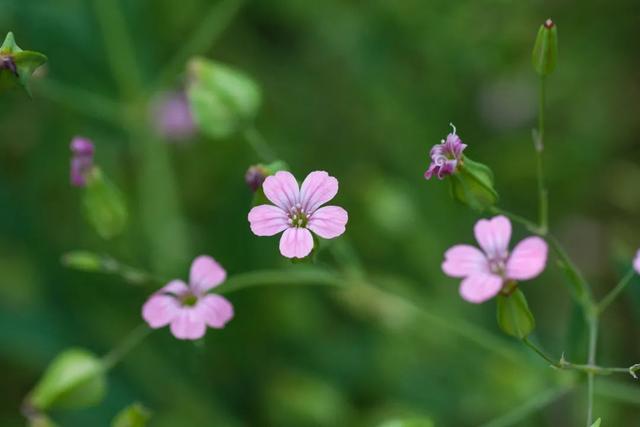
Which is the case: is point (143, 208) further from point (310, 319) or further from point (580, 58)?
point (580, 58)

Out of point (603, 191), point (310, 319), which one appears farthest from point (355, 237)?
point (603, 191)

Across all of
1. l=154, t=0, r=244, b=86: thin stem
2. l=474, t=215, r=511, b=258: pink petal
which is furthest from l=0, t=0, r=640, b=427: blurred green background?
l=474, t=215, r=511, b=258: pink petal

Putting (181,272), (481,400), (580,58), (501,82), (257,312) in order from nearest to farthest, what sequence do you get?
(181,272) → (481,400) → (257,312) → (580,58) → (501,82)

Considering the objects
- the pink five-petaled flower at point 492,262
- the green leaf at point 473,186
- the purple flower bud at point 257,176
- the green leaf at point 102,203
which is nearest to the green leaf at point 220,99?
the green leaf at point 102,203

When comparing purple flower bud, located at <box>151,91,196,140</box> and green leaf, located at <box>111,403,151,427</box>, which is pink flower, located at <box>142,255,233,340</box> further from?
purple flower bud, located at <box>151,91,196,140</box>

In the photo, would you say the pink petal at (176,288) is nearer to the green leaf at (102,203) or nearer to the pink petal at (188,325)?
the pink petal at (188,325)
